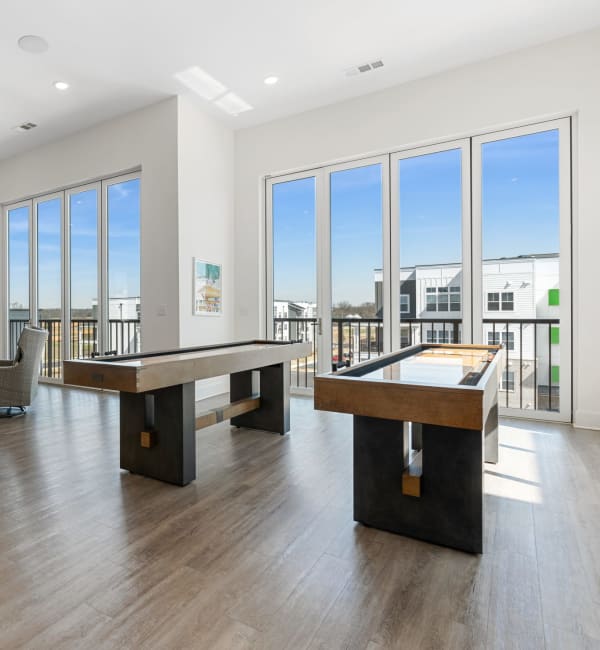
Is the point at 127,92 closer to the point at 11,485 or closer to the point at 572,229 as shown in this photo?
the point at 11,485

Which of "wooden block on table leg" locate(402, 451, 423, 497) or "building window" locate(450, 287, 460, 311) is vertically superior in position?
"building window" locate(450, 287, 460, 311)

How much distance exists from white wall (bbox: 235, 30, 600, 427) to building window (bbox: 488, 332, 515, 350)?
594 millimetres

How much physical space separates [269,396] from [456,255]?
8.48 ft

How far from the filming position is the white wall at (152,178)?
5023mm

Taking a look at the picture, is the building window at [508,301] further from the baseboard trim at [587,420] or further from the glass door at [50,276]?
the glass door at [50,276]

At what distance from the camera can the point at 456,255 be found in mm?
4590

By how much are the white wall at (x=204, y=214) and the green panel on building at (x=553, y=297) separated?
3.85 metres

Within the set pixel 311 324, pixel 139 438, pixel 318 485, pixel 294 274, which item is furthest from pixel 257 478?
pixel 294 274

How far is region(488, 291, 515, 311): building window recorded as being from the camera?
14.3 ft

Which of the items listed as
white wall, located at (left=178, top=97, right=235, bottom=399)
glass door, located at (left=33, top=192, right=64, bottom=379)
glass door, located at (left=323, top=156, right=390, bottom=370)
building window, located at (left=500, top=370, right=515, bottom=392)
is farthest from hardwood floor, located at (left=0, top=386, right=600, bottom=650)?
glass door, located at (left=33, top=192, right=64, bottom=379)

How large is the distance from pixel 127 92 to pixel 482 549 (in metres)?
5.55

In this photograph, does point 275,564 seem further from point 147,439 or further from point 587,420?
point 587,420

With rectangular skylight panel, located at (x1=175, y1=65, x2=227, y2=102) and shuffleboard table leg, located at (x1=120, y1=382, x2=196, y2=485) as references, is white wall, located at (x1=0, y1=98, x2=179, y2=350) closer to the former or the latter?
rectangular skylight panel, located at (x1=175, y1=65, x2=227, y2=102)

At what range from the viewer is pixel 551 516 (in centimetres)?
221
